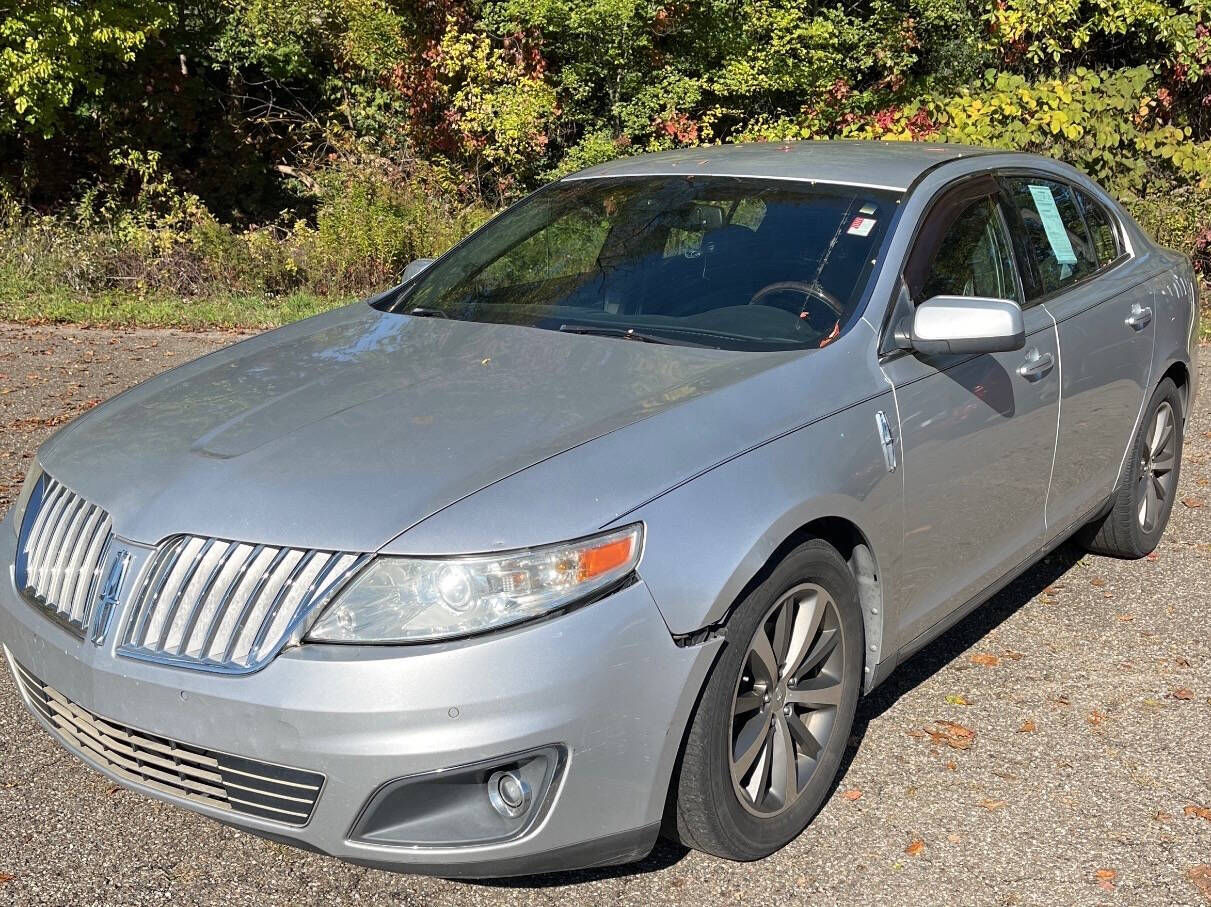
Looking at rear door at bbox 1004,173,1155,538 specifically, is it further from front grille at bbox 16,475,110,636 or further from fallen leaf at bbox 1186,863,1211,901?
front grille at bbox 16,475,110,636

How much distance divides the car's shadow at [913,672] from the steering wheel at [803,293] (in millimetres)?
1291

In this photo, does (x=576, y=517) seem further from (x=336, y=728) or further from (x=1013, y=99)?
(x=1013, y=99)

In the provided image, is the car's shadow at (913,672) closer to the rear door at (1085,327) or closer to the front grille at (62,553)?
the rear door at (1085,327)

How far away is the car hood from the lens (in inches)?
111

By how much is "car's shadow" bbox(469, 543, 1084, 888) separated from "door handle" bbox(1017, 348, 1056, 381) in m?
1.06

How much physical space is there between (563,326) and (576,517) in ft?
4.04

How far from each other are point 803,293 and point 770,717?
125cm

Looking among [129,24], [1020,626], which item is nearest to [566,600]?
[1020,626]

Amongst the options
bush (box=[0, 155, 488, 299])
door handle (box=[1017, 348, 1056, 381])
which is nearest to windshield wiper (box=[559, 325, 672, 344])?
door handle (box=[1017, 348, 1056, 381])

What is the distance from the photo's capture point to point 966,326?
3.52 meters

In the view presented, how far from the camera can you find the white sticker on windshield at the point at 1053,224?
4.65 metres

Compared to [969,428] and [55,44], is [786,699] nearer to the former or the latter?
[969,428]

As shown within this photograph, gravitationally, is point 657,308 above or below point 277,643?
above

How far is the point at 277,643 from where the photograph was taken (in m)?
2.66
